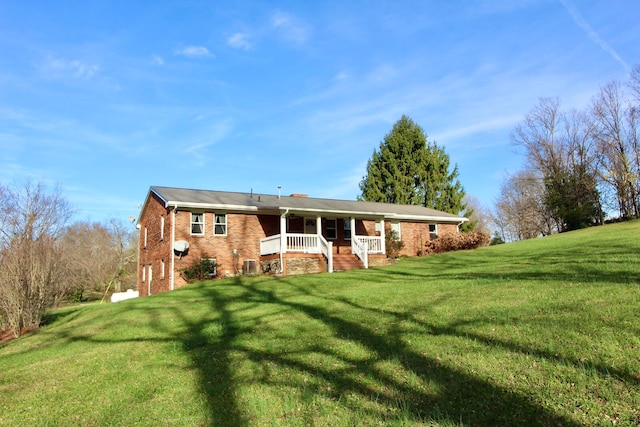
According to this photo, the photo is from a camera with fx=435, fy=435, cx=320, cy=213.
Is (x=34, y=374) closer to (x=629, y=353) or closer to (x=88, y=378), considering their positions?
(x=88, y=378)

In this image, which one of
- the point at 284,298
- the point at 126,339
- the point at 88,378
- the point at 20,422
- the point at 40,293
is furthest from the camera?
the point at 40,293

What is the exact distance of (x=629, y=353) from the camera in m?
4.63

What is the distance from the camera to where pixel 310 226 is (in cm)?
2412

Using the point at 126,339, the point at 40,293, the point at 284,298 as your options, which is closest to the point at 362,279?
the point at 284,298

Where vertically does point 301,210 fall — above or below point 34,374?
above

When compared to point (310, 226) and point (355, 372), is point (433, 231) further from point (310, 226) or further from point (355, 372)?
point (355, 372)

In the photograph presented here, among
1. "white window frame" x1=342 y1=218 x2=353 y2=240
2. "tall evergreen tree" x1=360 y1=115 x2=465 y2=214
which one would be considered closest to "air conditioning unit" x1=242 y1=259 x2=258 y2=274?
"white window frame" x1=342 y1=218 x2=353 y2=240

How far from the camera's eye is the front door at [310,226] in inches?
943

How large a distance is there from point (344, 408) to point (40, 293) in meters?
13.0

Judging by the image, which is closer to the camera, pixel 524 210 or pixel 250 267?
pixel 250 267

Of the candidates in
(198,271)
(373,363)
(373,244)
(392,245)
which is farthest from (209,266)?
(373,363)

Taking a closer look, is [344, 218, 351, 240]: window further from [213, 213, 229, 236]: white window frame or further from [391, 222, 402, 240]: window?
[213, 213, 229, 236]: white window frame

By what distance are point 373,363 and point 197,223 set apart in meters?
16.5

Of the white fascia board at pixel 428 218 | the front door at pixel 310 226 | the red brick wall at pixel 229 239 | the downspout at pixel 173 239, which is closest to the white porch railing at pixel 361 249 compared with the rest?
the front door at pixel 310 226
